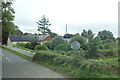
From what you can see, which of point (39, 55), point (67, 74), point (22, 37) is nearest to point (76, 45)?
point (67, 74)

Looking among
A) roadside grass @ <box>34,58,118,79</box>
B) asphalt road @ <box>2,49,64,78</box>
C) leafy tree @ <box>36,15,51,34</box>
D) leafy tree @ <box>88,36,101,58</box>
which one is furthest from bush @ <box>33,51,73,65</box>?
leafy tree @ <box>36,15,51,34</box>

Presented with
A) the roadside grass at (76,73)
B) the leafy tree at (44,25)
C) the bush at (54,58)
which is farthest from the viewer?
the leafy tree at (44,25)

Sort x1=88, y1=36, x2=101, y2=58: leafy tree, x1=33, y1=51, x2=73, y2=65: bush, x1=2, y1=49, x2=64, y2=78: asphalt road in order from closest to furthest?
x1=2, y1=49, x2=64, y2=78: asphalt road → x1=33, y1=51, x2=73, y2=65: bush → x1=88, y1=36, x2=101, y2=58: leafy tree

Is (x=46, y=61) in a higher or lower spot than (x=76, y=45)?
lower

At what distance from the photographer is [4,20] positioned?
47.0m

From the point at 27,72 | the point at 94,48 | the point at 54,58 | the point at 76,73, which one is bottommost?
the point at 27,72

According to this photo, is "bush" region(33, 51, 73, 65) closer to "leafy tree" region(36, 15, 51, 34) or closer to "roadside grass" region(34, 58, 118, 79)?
"roadside grass" region(34, 58, 118, 79)

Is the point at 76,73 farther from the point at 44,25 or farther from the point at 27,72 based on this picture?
the point at 44,25

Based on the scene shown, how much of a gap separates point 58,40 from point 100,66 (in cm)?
2012

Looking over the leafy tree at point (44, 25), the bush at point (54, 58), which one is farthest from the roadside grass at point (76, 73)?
the leafy tree at point (44, 25)

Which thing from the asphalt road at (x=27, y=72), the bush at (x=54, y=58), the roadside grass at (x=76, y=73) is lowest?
the asphalt road at (x=27, y=72)

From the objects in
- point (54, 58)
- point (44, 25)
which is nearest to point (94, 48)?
point (54, 58)

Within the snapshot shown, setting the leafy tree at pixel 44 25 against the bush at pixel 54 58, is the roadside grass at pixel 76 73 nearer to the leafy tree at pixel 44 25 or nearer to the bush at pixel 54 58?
the bush at pixel 54 58

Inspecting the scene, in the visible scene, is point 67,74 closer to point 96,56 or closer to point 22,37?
point 96,56
